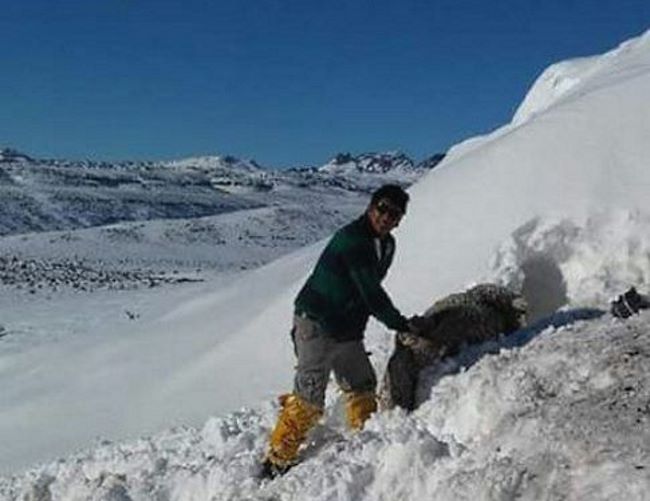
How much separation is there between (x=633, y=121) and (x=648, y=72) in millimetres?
1881

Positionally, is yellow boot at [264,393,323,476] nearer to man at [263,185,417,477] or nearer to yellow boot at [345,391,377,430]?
man at [263,185,417,477]

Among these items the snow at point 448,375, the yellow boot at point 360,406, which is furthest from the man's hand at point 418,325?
the yellow boot at point 360,406

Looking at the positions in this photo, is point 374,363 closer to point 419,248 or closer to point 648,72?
point 419,248

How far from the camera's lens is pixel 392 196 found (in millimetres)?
6352

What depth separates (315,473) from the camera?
5.87 metres

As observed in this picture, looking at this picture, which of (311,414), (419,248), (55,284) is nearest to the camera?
(311,414)

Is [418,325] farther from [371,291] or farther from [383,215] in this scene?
[383,215]

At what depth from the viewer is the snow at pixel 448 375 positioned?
5.25m

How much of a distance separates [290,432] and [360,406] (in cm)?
46

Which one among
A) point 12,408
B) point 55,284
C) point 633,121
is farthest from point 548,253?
point 55,284

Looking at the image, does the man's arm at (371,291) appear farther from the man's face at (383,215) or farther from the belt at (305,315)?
the belt at (305,315)

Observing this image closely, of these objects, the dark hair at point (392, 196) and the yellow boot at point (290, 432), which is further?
the yellow boot at point (290, 432)

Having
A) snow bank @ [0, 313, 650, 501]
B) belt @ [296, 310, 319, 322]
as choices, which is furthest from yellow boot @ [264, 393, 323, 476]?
belt @ [296, 310, 319, 322]

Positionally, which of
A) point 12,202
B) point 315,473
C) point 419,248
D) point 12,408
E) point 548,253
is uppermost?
point 12,202
